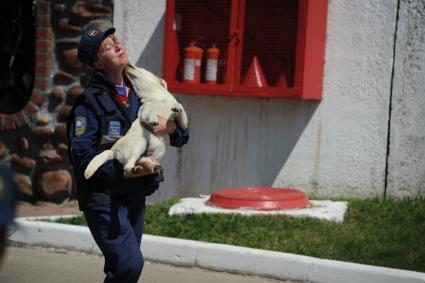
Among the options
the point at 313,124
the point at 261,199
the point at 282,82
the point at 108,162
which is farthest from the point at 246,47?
the point at 108,162

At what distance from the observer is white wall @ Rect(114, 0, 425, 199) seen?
7637 millimetres

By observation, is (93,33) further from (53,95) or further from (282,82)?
(53,95)

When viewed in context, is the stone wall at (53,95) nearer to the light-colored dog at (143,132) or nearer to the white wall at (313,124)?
the white wall at (313,124)

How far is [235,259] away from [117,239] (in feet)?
6.97

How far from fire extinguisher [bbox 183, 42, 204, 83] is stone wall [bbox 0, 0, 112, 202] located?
1.18 m

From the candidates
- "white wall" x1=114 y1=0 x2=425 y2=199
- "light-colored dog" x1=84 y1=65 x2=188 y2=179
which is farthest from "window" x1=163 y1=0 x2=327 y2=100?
"light-colored dog" x1=84 y1=65 x2=188 y2=179

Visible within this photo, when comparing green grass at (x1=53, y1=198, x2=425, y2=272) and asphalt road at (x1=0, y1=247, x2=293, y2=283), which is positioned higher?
green grass at (x1=53, y1=198, x2=425, y2=272)

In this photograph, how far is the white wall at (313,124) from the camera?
7637 millimetres

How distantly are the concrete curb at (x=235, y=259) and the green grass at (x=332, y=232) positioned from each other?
21 cm

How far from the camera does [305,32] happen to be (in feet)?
24.1

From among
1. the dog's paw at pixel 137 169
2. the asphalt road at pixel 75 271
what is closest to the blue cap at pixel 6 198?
the dog's paw at pixel 137 169

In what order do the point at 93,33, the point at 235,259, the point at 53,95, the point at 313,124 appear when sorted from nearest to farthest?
the point at 93,33 < the point at 235,259 < the point at 313,124 < the point at 53,95

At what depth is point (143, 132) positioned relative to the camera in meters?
4.11

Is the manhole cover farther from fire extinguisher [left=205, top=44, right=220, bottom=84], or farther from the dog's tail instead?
the dog's tail
